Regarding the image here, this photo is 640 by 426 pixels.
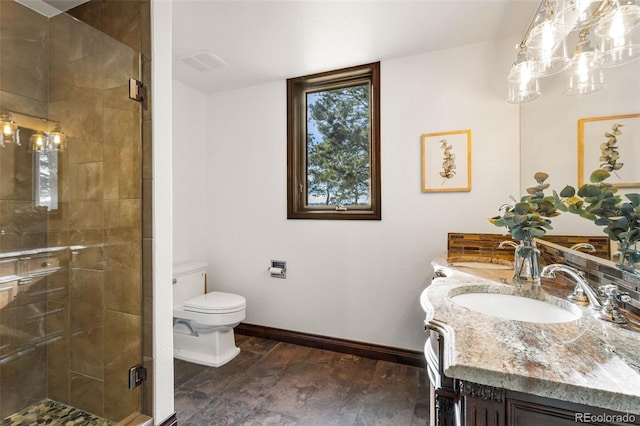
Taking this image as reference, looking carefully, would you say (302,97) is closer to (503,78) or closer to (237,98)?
(237,98)

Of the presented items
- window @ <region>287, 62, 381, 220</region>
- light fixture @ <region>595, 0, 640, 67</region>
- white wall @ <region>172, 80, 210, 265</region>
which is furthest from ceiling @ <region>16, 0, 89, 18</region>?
light fixture @ <region>595, 0, 640, 67</region>

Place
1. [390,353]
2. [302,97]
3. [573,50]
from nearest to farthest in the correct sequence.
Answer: [573,50], [390,353], [302,97]

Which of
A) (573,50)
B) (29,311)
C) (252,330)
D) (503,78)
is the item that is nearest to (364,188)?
(503,78)

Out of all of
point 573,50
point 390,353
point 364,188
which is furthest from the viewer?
point 364,188

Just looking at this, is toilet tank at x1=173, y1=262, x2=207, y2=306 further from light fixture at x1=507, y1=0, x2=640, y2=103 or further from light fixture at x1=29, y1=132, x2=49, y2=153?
light fixture at x1=507, y1=0, x2=640, y2=103

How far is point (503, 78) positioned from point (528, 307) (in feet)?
5.43

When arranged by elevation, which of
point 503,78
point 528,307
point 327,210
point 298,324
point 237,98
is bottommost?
point 298,324

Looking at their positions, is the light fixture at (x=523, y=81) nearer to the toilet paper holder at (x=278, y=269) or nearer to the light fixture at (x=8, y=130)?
the toilet paper holder at (x=278, y=269)

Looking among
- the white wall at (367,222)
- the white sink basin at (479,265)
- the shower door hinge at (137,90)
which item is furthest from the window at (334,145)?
the shower door hinge at (137,90)

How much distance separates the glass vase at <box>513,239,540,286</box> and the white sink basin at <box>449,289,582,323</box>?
0.55 feet

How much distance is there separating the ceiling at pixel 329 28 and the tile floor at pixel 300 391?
2342 mm

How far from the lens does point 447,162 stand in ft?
6.93

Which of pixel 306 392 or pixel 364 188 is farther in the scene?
pixel 364 188

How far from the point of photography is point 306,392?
1.83 m
